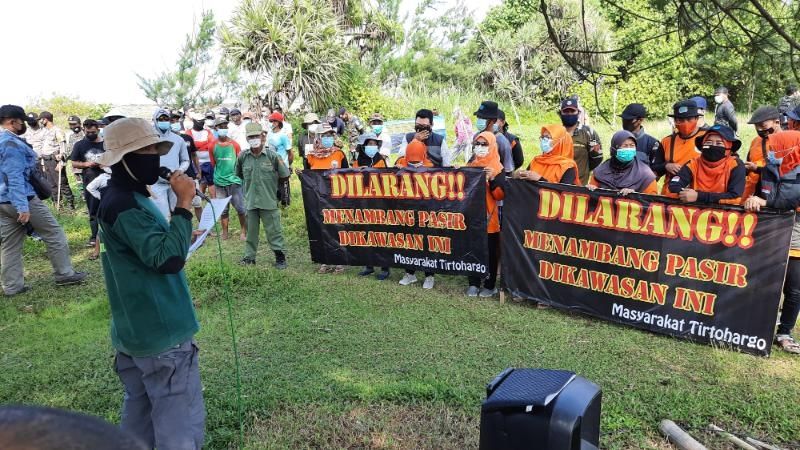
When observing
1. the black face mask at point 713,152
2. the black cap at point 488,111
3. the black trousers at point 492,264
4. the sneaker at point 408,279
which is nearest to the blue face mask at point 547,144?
the black cap at point 488,111

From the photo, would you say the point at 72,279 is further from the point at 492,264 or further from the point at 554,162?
the point at 554,162

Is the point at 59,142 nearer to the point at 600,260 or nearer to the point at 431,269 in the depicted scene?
the point at 431,269

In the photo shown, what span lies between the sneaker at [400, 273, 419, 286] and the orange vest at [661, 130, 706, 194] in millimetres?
2973

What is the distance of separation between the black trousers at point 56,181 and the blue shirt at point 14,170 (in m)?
6.43

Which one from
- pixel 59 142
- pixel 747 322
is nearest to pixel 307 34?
pixel 59 142

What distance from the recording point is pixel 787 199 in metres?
4.79

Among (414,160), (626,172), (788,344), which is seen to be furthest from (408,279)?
(788,344)

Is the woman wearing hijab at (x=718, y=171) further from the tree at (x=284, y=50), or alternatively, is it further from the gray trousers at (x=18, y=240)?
the tree at (x=284, y=50)

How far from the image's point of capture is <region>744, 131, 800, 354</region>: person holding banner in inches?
187

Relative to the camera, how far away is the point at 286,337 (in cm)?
527

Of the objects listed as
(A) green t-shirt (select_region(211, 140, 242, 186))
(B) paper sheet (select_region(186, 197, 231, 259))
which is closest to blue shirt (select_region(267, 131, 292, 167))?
(A) green t-shirt (select_region(211, 140, 242, 186))

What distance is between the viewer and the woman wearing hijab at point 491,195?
6.29 metres

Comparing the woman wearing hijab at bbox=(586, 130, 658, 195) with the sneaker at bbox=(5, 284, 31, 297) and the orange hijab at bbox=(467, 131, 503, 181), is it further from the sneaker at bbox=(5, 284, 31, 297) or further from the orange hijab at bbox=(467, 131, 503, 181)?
the sneaker at bbox=(5, 284, 31, 297)

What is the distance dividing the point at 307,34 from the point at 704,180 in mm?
15996
